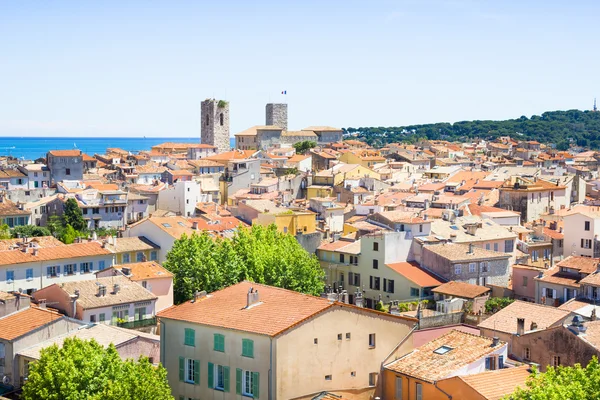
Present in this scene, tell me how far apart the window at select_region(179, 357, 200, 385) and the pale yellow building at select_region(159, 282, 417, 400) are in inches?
1.3

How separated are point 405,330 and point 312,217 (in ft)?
111

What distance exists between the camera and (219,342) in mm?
29203

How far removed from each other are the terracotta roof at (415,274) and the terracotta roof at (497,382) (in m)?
19.9

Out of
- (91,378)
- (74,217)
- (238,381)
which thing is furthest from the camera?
(74,217)

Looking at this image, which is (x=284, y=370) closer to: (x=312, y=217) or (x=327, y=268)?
(x=327, y=268)

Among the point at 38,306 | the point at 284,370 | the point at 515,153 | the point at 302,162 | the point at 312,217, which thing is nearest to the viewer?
the point at 284,370

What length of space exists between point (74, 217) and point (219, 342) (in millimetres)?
43720

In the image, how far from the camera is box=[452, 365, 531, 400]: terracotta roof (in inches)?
1049

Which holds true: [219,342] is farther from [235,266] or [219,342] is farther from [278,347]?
[235,266]

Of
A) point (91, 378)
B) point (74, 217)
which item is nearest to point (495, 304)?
point (91, 378)

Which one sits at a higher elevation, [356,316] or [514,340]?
[356,316]

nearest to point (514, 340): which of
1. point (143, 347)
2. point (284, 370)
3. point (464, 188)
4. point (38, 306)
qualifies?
point (284, 370)

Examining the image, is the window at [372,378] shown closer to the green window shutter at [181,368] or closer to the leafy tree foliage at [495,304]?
the green window shutter at [181,368]

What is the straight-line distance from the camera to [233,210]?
70.8 metres
